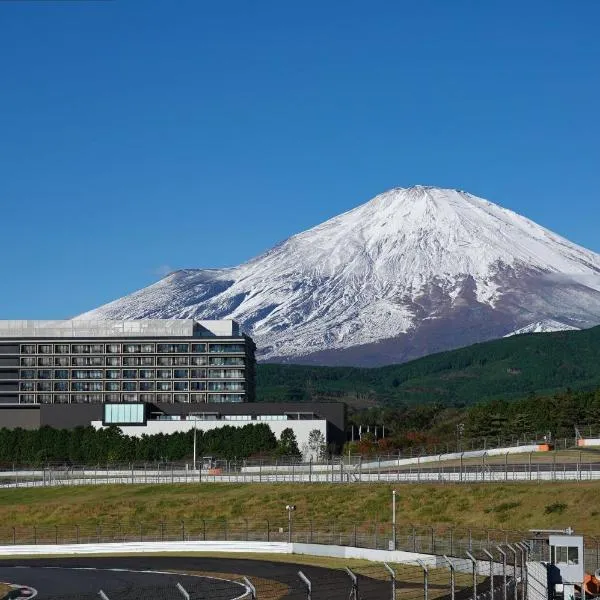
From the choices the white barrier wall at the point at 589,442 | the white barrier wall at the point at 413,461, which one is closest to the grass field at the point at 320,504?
the white barrier wall at the point at 413,461

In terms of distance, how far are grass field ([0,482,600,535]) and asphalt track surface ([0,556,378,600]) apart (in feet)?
88.0

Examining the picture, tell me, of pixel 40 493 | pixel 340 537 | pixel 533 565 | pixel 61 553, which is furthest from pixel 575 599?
pixel 40 493

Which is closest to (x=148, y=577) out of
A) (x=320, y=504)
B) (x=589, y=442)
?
(x=320, y=504)

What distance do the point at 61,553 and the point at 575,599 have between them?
60.3 metres

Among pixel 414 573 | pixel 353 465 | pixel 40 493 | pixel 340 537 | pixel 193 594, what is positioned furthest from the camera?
pixel 353 465

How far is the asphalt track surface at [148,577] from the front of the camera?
73.4 metres

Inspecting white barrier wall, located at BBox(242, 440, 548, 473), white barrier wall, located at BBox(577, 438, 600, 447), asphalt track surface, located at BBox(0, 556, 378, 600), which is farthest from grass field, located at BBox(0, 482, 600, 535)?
white barrier wall, located at BBox(577, 438, 600, 447)

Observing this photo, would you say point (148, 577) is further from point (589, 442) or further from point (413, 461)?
point (589, 442)

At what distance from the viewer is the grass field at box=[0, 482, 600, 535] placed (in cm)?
11525

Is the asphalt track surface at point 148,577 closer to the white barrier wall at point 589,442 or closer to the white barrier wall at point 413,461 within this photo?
the white barrier wall at point 413,461

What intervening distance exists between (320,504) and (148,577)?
152 ft

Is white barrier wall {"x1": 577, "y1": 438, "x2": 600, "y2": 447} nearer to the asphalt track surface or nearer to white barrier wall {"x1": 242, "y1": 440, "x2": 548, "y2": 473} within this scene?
white barrier wall {"x1": 242, "y1": 440, "x2": 548, "y2": 473}

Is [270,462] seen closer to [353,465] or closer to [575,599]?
[353,465]

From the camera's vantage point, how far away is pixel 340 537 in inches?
4109
